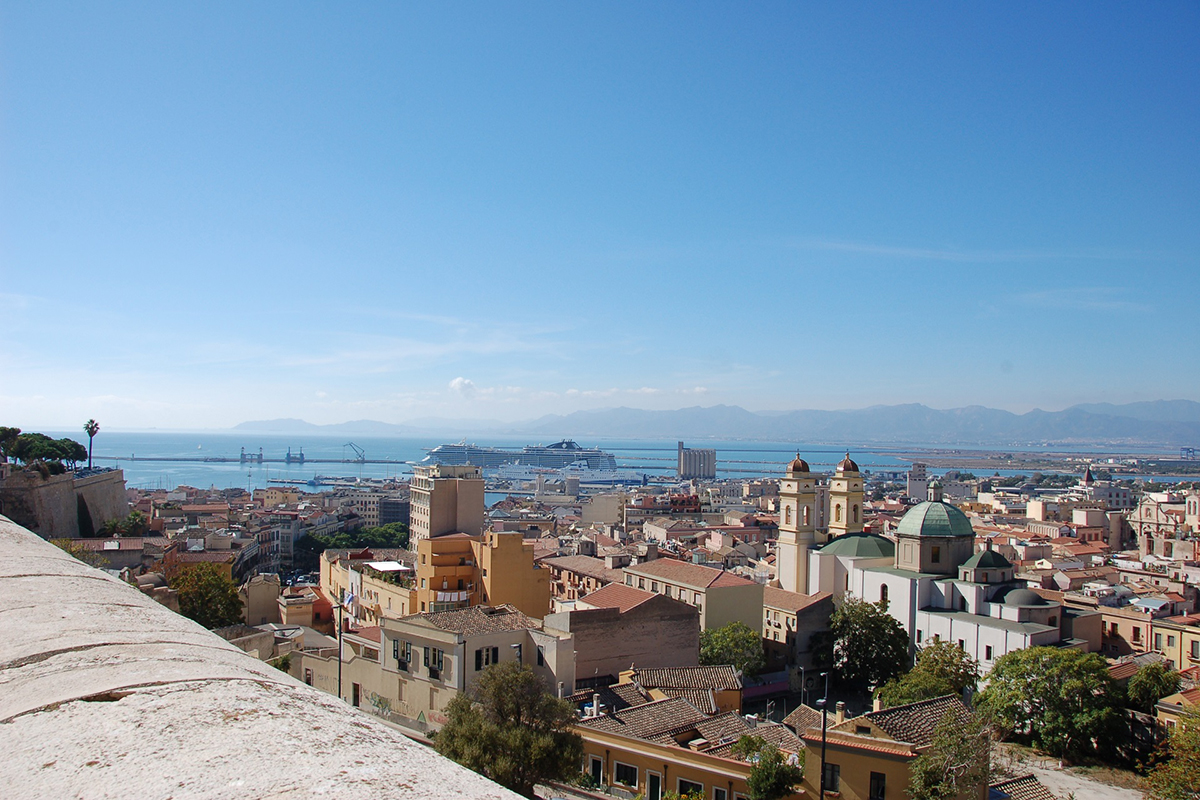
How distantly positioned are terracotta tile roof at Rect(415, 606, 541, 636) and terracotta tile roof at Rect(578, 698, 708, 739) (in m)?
2.57

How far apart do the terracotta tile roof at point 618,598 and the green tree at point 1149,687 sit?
1036 cm

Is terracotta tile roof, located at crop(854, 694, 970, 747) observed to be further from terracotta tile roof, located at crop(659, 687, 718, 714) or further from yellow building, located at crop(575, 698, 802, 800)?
terracotta tile roof, located at crop(659, 687, 718, 714)

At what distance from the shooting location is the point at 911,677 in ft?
59.2

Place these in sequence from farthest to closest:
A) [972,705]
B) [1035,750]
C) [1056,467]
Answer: [1056,467], [972,705], [1035,750]

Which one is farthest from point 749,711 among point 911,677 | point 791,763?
point 791,763

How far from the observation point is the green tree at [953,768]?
10469mm

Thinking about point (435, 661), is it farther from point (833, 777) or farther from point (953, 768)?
point (953, 768)

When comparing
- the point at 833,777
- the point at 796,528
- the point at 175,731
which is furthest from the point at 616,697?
the point at 175,731

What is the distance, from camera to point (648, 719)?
13367 millimetres

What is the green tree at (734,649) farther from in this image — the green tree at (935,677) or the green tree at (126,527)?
the green tree at (126,527)

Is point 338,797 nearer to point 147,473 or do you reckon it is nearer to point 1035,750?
point 1035,750

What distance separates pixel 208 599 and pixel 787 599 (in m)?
15.5

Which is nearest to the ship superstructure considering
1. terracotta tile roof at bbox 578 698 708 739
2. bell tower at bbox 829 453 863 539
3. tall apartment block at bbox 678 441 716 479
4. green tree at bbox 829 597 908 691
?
tall apartment block at bbox 678 441 716 479

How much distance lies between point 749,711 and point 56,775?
67.6 ft
